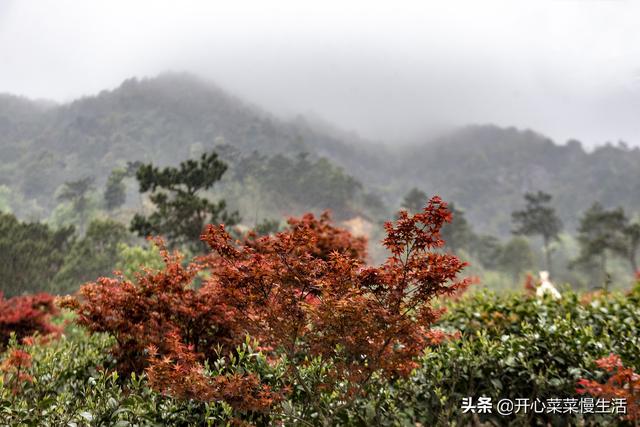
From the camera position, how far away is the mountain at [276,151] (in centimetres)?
11762

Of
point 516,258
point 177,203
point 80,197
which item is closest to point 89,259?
point 177,203

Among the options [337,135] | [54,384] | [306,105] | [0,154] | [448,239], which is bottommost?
[54,384]

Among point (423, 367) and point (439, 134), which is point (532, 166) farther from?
point (423, 367)

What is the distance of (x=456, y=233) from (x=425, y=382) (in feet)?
193

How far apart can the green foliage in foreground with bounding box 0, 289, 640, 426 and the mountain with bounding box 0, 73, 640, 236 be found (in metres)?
81.8

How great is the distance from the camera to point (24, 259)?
25.2 meters

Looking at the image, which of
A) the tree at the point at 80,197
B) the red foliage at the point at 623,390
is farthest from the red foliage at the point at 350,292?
the tree at the point at 80,197

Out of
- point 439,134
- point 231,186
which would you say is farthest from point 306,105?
point 231,186

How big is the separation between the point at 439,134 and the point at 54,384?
646ft

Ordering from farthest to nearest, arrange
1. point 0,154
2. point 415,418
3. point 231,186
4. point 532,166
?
point 532,166, point 0,154, point 231,186, point 415,418

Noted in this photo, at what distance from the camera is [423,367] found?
4613 millimetres

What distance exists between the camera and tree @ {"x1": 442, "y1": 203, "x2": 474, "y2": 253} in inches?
2199

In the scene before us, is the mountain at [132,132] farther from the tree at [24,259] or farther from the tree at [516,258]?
the tree at [24,259]

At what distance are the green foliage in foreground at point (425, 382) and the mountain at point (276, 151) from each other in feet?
268
